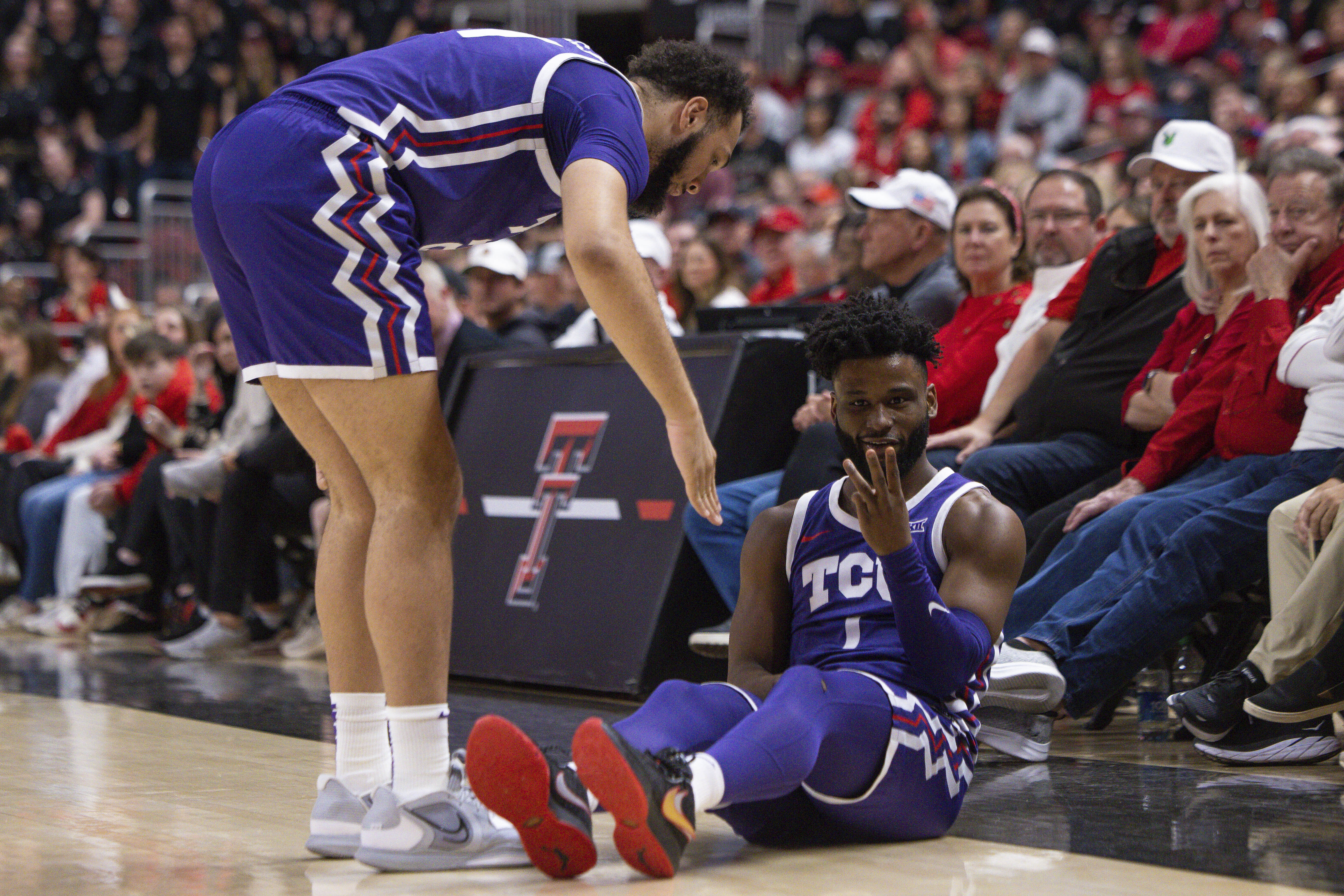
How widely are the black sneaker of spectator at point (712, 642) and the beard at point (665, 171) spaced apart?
170cm

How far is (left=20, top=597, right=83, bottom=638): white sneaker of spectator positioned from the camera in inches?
309

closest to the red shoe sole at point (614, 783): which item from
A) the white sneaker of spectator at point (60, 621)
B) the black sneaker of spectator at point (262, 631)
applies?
the black sneaker of spectator at point (262, 631)

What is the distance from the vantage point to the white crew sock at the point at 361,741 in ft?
9.04

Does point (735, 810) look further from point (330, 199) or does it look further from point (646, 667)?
point (646, 667)

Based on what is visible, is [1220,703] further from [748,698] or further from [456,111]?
[456,111]

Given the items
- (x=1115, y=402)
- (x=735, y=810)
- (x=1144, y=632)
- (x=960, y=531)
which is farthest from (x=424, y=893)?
(x=1115, y=402)

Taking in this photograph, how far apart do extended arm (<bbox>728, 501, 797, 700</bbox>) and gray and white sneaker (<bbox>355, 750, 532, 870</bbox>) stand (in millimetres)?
564

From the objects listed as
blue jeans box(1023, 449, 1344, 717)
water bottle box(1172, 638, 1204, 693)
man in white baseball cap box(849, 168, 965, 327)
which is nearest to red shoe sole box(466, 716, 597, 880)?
blue jeans box(1023, 449, 1344, 717)

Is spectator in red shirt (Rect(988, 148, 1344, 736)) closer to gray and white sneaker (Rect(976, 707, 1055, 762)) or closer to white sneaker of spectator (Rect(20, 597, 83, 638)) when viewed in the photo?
gray and white sneaker (Rect(976, 707, 1055, 762))

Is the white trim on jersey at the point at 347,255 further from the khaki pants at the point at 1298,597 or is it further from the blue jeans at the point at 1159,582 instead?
the khaki pants at the point at 1298,597

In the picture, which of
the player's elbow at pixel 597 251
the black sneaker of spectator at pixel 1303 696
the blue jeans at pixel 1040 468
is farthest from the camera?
the blue jeans at pixel 1040 468

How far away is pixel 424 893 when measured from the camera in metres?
2.36

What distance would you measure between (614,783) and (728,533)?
94.6 inches

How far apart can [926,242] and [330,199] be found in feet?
Answer: 11.2
